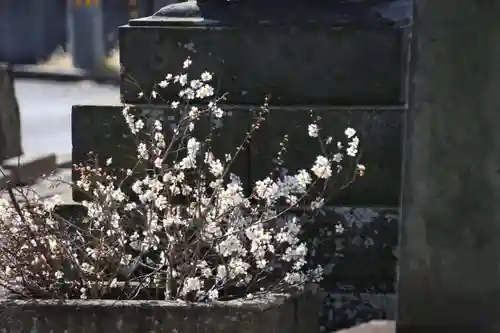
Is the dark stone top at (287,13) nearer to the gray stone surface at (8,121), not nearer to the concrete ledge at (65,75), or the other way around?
the gray stone surface at (8,121)

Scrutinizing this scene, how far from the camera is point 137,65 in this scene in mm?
4332

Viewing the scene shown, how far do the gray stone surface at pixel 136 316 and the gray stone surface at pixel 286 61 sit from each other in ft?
4.50

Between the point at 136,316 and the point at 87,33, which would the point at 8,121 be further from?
the point at 87,33

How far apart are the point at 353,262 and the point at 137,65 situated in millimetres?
1273

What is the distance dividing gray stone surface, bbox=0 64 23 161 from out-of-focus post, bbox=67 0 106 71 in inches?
718

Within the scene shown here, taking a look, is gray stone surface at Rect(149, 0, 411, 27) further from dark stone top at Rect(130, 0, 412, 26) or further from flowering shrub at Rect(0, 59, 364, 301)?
flowering shrub at Rect(0, 59, 364, 301)

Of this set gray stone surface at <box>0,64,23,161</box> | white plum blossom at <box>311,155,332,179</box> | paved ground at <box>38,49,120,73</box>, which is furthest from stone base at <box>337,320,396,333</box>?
paved ground at <box>38,49,120,73</box>

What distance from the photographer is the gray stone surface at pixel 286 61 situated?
4.22 m

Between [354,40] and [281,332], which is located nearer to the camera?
[281,332]

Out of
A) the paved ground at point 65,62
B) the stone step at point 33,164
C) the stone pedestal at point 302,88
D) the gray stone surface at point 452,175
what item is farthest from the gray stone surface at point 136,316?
the paved ground at point 65,62

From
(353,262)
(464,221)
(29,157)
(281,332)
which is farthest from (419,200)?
(29,157)

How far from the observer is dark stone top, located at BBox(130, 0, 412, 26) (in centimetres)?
429

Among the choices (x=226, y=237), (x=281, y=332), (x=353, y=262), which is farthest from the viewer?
(x=353, y=262)

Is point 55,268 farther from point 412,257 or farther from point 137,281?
point 412,257
